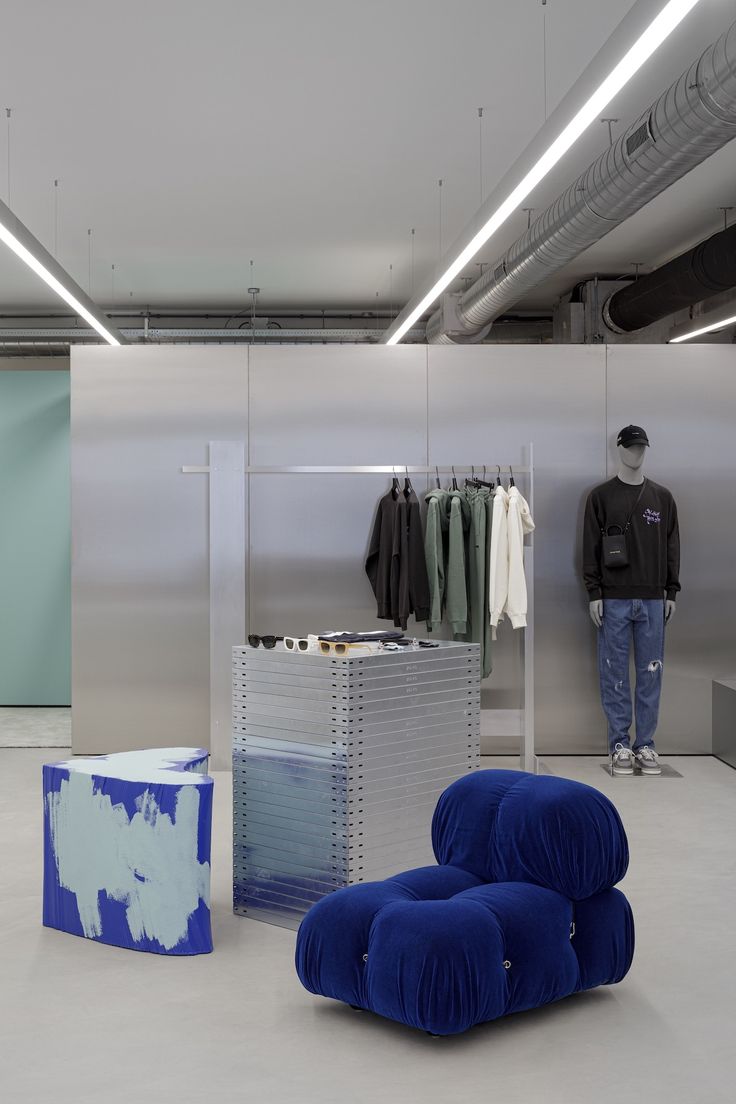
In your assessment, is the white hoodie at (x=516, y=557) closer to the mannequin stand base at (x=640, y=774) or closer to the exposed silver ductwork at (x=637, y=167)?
the mannequin stand base at (x=640, y=774)

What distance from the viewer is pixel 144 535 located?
7348mm

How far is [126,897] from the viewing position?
12.7 feet

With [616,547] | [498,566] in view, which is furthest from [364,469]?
[616,547]

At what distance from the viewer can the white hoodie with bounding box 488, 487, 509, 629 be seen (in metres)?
6.75

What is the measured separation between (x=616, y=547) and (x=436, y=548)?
1.14 metres

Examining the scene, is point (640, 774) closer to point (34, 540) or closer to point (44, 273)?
point (44, 273)

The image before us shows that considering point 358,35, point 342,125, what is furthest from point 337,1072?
point 342,125

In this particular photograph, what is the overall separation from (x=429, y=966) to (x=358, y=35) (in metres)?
3.61

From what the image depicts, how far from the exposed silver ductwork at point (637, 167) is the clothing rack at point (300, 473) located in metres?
1.17

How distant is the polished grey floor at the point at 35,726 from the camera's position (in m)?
7.82

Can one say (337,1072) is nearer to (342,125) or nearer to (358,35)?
(358,35)

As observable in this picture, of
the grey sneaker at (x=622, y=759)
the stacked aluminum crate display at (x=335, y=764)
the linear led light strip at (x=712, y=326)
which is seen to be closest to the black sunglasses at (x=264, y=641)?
the stacked aluminum crate display at (x=335, y=764)

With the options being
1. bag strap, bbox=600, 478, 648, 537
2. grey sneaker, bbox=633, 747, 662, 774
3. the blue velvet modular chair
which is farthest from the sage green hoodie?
the blue velvet modular chair

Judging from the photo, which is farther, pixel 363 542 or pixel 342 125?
pixel 363 542
